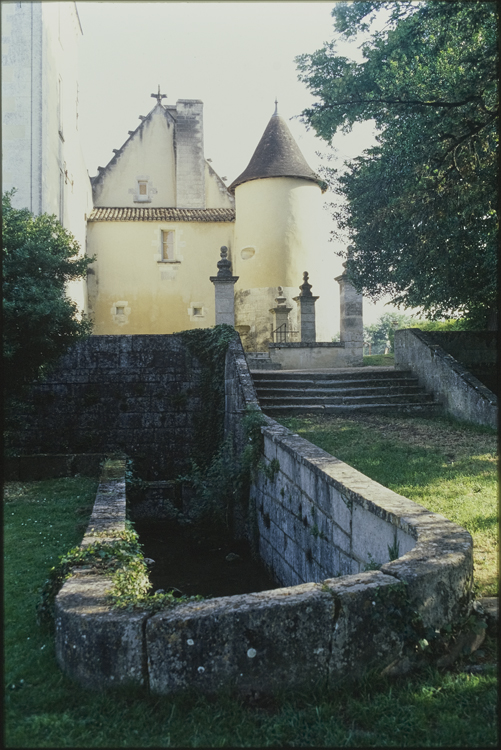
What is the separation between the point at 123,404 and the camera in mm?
12234

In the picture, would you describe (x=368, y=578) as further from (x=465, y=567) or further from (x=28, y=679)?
(x=28, y=679)

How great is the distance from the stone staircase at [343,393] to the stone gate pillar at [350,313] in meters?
5.17

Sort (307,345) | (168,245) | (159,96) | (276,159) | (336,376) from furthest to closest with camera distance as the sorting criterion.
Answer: (159,96) → (168,245) → (276,159) → (307,345) → (336,376)

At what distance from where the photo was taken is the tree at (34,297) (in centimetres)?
840

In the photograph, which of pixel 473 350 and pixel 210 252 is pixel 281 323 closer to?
pixel 210 252

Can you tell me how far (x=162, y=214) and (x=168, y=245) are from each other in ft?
4.68

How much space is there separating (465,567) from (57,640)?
7.82ft

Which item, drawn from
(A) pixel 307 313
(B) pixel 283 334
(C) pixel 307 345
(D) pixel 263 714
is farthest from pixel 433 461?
(B) pixel 283 334

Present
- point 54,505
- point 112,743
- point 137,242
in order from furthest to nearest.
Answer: point 137,242 → point 54,505 → point 112,743

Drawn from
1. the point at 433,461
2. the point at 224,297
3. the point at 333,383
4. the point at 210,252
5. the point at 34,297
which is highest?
the point at 210,252

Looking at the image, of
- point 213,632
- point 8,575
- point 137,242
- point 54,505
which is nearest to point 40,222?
point 54,505

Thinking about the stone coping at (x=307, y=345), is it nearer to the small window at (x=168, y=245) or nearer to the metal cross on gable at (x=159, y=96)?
the small window at (x=168, y=245)

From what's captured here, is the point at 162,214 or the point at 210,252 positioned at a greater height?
the point at 162,214

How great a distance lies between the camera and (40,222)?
9.55m
